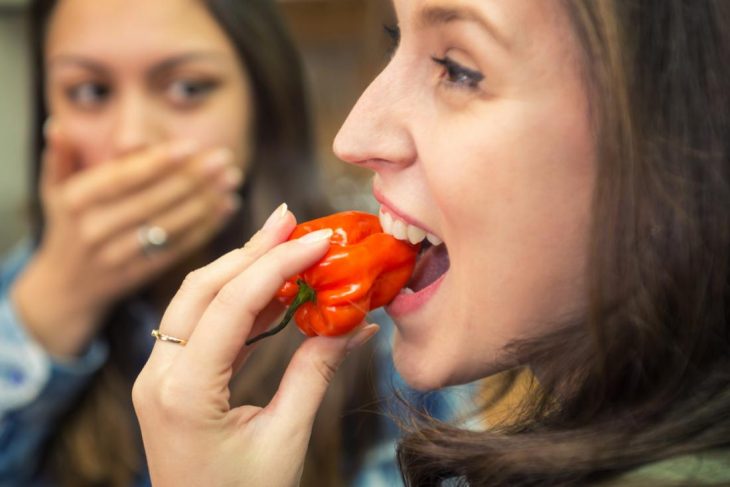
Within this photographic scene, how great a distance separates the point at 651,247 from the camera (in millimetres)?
894

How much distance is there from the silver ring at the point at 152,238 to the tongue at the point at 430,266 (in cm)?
89

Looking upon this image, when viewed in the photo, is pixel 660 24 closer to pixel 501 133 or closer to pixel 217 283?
pixel 501 133

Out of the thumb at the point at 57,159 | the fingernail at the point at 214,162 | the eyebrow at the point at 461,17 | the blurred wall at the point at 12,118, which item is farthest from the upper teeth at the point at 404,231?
the blurred wall at the point at 12,118

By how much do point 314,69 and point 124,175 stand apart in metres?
2.08

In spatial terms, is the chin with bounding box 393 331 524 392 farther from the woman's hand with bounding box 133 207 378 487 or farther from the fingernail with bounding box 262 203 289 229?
the fingernail with bounding box 262 203 289 229

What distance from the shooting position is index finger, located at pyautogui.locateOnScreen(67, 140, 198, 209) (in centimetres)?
181

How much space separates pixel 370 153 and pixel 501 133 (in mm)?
164

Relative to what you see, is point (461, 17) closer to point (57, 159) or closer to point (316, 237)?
point (316, 237)

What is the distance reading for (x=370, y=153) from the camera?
3.34ft

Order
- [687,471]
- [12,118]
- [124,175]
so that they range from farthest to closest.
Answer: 1. [12,118]
2. [124,175]
3. [687,471]

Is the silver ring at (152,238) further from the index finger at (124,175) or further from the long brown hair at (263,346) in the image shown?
the long brown hair at (263,346)

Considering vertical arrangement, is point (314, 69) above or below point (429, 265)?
above

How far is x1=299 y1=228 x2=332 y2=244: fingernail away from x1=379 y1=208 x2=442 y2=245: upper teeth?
0.08 meters

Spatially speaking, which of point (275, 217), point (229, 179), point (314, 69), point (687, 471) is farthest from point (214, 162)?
point (314, 69)
